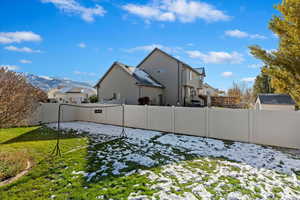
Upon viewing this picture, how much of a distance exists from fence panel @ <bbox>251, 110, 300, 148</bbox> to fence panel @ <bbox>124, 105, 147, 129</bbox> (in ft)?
18.9

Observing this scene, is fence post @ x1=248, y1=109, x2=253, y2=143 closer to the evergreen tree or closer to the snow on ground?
the snow on ground

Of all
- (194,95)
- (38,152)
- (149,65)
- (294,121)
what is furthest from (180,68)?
(38,152)

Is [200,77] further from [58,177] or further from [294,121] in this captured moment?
[58,177]

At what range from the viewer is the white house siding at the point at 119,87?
57.9 ft

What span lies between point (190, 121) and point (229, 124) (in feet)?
6.08

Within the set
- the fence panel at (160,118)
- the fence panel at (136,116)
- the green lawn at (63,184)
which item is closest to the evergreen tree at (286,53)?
the fence panel at (160,118)

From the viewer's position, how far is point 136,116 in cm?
1067

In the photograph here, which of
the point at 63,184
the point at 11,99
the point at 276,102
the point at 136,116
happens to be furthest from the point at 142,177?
the point at 276,102

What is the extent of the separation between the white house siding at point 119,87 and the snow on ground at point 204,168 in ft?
36.0

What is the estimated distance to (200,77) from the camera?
25.8m

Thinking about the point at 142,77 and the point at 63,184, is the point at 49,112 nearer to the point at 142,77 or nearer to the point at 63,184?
the point at 142,77

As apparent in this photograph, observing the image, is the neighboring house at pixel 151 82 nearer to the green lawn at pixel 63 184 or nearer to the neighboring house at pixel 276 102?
the neighboring house at pixel 276 102

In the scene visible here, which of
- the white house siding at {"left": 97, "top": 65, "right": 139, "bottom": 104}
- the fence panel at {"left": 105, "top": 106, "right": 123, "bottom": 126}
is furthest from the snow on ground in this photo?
the white house siding at {"left": 97, "top": 65, "right": 139, "bottom": 104}

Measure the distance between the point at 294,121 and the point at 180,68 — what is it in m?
13.9
